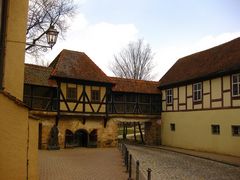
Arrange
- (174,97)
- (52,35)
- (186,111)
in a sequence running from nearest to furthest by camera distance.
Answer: (52,35), (186,111), (174,97)

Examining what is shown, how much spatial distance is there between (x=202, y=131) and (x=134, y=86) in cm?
710

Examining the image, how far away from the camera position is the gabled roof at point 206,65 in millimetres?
20989

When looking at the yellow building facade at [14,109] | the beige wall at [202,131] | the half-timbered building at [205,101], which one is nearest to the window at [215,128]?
the half-timbered building at [205,101]

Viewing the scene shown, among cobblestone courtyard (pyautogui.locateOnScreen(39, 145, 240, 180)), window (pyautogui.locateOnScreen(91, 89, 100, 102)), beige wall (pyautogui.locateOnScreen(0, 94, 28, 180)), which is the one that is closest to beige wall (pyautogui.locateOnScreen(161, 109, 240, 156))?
cobblestone courtyard (pyautogui.locateOnScreen(39, 145, 240, 180))

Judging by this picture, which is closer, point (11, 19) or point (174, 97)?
point (11, 19)

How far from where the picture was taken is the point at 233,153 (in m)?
19.7

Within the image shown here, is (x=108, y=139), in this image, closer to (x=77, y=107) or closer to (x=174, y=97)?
(x=77, y=107)

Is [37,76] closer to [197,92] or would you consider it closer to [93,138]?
[93,138]

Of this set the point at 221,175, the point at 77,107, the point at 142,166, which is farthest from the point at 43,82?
the point at 221,175

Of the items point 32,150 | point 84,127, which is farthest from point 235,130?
point 32,150

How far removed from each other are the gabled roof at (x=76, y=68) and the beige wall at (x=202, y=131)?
20.6ft

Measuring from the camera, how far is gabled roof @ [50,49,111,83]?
917 inches

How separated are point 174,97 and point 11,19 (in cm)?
1921

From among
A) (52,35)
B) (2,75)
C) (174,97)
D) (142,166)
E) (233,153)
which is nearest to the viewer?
(2,75)
